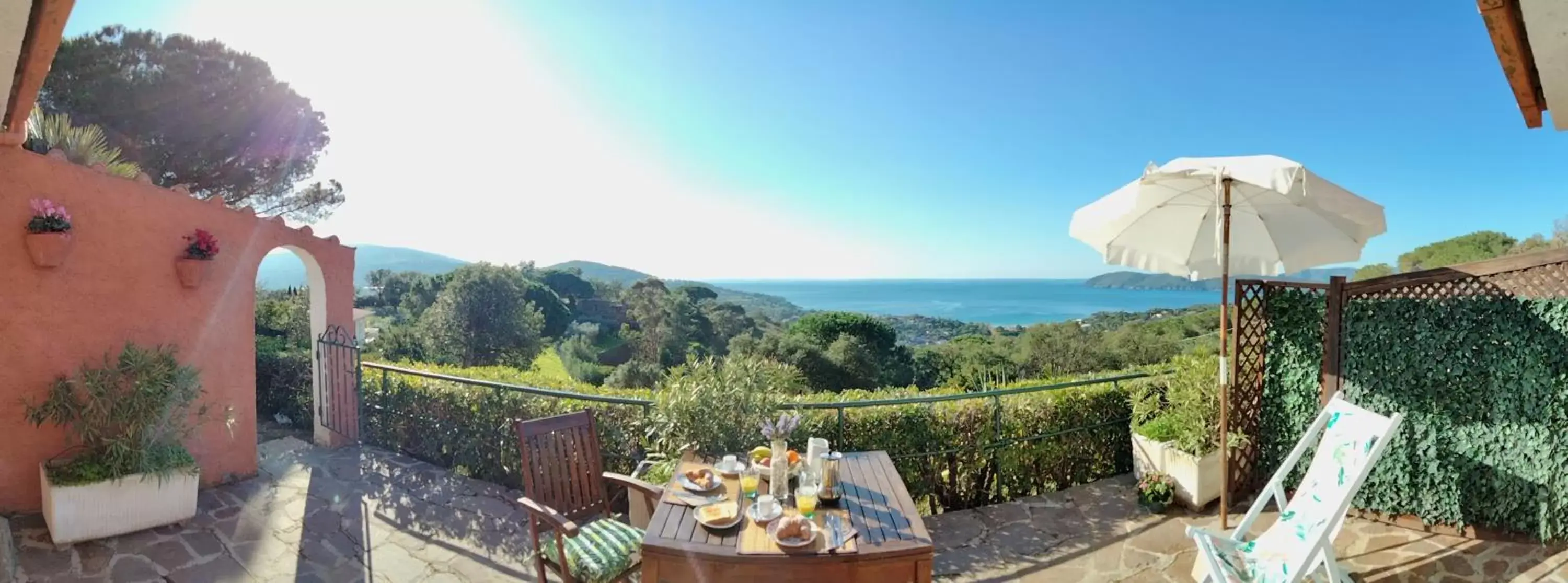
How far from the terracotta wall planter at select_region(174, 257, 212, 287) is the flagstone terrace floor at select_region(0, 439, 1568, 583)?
5.37 ft

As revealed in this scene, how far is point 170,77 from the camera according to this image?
37.8 feet

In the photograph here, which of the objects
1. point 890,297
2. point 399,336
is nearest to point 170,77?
point 399,336

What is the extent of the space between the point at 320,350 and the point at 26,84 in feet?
17.1

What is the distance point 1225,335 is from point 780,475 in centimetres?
338

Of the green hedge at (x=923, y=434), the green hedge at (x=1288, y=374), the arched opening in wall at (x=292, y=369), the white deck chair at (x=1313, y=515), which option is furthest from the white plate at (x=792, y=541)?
the arched opening in wall at (x=292, y=369)

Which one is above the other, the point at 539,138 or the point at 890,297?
the point at 539,138

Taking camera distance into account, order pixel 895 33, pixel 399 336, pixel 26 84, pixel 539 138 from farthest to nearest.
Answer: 1. pixel 399 336
2. pixel 539 138
3. pixel 895 33
4. pixel 26 84

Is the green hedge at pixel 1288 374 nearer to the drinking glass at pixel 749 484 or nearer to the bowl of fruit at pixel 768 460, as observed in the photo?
the bowl of fruit at pixel 768 460

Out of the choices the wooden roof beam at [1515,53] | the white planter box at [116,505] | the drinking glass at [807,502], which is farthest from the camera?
the white planter box at [116,505]

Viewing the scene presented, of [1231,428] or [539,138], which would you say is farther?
[539,138]

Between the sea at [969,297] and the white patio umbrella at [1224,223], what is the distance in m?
27.4

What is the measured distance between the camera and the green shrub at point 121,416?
4148 millimetres

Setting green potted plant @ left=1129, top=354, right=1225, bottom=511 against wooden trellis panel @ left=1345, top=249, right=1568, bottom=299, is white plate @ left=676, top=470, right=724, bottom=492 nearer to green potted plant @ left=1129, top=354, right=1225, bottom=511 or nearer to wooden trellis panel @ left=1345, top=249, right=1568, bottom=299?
green potted plant @ left=1129, top=354, right=1225, bottom=511

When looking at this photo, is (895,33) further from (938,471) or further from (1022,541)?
(1022,541)
